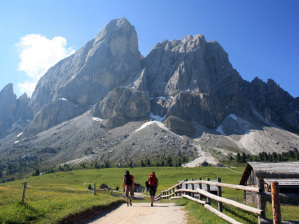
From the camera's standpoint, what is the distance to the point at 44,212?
12672 mm

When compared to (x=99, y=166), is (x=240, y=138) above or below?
above

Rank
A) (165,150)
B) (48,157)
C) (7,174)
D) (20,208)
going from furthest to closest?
(48,157) < (165,150) < (7,174) < (20,208)

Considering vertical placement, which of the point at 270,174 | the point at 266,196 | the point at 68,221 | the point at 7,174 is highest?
the point at 270,174

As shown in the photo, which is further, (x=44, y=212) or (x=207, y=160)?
(x=207, y=160)

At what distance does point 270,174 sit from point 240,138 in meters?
195

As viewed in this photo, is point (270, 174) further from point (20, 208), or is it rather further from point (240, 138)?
point (240, 138)

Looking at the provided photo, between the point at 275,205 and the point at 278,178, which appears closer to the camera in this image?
the point at 275,205

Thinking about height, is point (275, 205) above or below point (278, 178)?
below

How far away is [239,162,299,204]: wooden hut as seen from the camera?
284 inches

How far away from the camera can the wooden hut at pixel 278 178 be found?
7.22 m

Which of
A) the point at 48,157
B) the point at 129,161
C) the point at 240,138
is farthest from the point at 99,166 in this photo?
the point at 240,138

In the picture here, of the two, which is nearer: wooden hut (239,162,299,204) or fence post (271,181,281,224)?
fence post (271,181,281,224)

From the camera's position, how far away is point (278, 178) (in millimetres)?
7906

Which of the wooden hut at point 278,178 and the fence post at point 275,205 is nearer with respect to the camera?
the fence post at point 275,205
